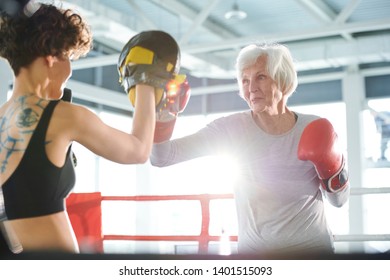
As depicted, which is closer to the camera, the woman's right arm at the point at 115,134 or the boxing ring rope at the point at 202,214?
the woman's right arm at the point at 115,134

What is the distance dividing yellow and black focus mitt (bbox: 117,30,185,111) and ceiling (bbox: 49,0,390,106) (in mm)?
547

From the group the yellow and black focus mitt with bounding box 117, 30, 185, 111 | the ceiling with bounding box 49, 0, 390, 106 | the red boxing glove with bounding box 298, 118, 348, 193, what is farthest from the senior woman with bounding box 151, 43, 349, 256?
the ceiling with bounding box 49, 0, 390, 106

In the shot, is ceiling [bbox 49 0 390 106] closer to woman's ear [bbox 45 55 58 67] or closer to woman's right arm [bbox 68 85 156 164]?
woman's ear [bbox 45 55 58 67]

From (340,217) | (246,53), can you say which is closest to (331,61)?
(340,217)

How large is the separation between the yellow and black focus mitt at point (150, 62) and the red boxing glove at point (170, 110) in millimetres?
110

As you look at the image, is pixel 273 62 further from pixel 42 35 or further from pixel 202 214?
pixel 202 214

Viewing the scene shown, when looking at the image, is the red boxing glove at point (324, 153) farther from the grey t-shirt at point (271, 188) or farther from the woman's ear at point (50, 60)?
the woman's ear at point (50, 60)

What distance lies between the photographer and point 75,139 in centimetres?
87

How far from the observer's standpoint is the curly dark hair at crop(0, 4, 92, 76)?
90cm

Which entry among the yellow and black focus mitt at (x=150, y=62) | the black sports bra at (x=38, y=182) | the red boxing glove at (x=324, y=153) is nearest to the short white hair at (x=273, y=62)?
the red boxing glove at (x=324, y=153)

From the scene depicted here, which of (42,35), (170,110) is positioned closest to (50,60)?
(42,35)

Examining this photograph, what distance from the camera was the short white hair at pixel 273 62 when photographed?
1211 mm

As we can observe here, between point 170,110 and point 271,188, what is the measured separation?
270 millimetres
